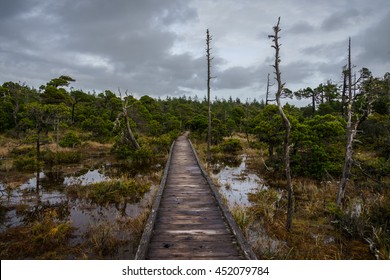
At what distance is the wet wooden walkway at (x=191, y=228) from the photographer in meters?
4.73

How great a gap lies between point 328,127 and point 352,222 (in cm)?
618

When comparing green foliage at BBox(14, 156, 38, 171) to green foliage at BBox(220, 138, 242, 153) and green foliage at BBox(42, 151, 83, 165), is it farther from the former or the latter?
green foliage at BBox(220, 138, 242, 153)

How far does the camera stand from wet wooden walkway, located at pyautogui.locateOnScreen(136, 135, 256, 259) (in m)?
4.73

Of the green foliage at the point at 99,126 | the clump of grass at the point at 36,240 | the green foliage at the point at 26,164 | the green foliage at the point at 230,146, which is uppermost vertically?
the green foliage at the point at 99,126

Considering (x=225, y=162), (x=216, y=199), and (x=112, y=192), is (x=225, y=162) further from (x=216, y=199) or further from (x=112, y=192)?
(x=216, y=199)

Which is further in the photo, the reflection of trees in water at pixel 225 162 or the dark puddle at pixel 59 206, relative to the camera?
the reflection of trees in water at pixel 225 162

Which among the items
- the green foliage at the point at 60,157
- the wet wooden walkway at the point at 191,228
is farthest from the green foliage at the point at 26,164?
the wet wooden walkway at the point at 191,228

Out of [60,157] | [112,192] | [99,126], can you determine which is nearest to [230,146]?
[99,126]

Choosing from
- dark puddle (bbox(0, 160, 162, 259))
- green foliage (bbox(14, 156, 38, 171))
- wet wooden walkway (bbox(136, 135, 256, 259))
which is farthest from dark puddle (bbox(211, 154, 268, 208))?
green foliage (bbox(14, 156, 38, 171))

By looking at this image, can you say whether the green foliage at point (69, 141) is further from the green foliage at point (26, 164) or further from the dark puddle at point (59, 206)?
the dark puddle at point (59, 206)

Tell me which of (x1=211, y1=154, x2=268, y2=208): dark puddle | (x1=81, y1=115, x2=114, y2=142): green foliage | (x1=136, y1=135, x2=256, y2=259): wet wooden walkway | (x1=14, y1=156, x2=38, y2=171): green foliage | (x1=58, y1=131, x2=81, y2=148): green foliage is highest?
(x1=81, y1=115, x2=114, y2=142): green foliage

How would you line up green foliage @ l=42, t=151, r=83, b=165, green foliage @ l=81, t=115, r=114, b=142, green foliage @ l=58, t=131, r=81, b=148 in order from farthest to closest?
green foliage @ l=81, t=115, r=114, b=142, green foliage @ l=58, t=131, r=81, b=148, green foliage @ l=42, t=151, r=83, b=165

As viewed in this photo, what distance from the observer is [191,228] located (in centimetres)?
575
